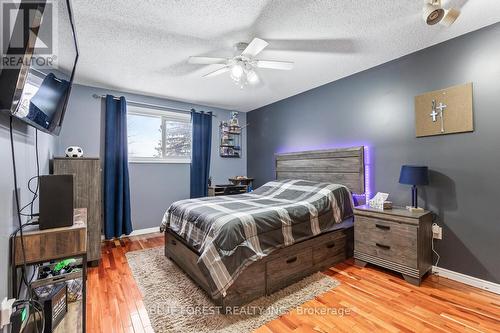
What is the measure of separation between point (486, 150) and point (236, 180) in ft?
11.6

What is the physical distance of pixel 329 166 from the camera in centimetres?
332

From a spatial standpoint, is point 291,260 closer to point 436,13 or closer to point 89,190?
point 436,13

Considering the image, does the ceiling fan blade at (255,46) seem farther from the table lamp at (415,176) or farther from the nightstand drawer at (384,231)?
the nightstand drawer at (384,231)

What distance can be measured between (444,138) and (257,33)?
2.18m

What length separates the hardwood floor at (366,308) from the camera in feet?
5.29

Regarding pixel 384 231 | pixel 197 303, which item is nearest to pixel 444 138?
pixel 384 231

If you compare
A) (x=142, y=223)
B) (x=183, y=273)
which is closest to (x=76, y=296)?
(x=183, y=273)

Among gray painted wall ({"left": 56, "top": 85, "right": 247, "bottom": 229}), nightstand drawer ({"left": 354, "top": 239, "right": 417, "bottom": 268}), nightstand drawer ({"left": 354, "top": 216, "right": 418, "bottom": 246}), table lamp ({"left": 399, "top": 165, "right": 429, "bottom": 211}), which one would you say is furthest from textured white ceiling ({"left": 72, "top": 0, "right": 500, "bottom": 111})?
nightstand drawer ({"left": 354, "top": 239, "right": 417, "bottom": 268})

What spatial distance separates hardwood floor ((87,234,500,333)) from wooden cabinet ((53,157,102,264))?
38cm

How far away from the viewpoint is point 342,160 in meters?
3.16

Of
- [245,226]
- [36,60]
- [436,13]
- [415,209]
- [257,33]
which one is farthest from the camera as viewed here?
[415,209]

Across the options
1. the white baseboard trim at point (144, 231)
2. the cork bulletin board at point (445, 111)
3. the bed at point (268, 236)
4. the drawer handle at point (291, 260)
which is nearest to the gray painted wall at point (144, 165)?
the white baseboard trim at point (144, 231)

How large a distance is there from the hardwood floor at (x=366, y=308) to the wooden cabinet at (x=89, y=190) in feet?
1.25

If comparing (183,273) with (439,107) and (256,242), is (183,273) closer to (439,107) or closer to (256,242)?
(256,242)
